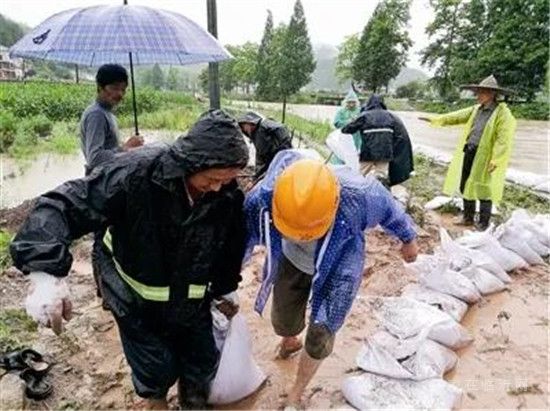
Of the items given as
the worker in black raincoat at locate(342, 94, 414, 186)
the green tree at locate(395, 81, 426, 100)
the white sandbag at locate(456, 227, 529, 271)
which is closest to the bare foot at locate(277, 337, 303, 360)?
the white sandbag at locate(456, 227, 529, 271)

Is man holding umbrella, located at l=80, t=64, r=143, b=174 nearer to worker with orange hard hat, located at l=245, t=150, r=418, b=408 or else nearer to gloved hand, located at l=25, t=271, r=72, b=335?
worker with orange hard hat, located at l=245, t=150, r=418, b=408

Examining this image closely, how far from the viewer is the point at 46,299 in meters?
1.36

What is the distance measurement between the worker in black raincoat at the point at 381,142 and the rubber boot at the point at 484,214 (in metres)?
0.79

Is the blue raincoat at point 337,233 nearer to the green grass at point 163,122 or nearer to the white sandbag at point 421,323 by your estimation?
the white sandbag at point 421,323

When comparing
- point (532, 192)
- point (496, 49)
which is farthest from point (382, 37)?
point (532, 192)

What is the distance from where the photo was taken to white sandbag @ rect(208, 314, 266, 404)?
214 cm

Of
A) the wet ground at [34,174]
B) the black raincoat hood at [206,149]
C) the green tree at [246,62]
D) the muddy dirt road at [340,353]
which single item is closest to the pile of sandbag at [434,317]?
the muddy dirt road at [340,353]

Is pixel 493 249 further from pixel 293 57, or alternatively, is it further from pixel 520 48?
pixel 520 48

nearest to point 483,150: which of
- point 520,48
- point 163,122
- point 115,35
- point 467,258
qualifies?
point 467,258

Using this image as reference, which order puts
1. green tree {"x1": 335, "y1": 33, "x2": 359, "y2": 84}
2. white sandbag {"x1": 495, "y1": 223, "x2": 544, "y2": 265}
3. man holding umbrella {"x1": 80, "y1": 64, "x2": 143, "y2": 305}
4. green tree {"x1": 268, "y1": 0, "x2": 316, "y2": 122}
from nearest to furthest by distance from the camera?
1. man holding umbrella {"x1": 80, "y1": 64, "x2": 143, "y2": 305}
2. white sandbag {"x1": 495, "y1": 223, "x2": 544, "y2": 265}
3. green tree {"x1": 268, "y1": 0, "x2": 316, "y2": 122}
4. green tree {"x1": 335, "y1": 33, "x2": 359, "y2": 84}

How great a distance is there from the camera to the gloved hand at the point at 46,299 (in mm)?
1363

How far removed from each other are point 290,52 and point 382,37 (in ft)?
50.7

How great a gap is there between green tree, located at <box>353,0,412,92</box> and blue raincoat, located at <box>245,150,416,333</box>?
34603 millimetres

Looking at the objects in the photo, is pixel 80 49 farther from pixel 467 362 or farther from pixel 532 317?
pixel 532 317
